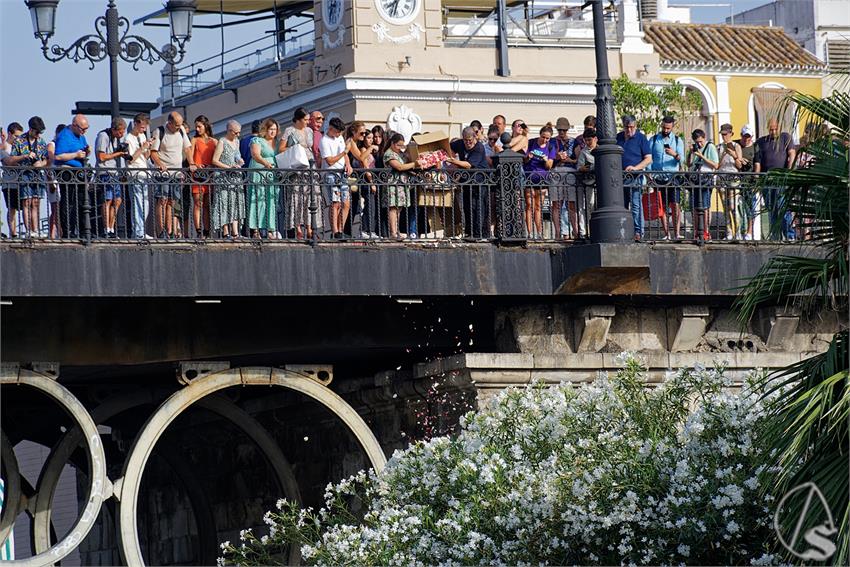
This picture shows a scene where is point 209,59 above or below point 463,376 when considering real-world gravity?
above

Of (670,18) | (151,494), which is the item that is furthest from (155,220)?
(670,18)

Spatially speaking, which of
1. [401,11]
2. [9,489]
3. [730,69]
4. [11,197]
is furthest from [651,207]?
[730,69]

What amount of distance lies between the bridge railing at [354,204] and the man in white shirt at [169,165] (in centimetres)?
2

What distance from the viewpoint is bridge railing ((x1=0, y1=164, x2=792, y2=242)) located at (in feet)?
59.7

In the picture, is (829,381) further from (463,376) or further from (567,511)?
(463,376)

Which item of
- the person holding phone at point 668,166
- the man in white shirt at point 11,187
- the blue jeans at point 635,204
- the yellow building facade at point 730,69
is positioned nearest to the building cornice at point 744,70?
the yellow building facade at point 730,69

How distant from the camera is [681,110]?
39.1 meters

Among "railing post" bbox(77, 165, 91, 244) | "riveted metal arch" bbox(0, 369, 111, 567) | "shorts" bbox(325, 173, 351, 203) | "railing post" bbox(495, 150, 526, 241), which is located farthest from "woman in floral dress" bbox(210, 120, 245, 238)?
"railing post" bbox(495, 150, 526, 241)

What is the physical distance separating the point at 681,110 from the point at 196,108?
951 cm

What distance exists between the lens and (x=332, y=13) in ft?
116

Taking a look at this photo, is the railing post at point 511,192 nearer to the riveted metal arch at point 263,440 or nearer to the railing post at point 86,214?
the railing post at point 86,214

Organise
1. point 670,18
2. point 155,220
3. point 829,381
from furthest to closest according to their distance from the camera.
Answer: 1. point 670,18
2. point 155,220
3. point 829,381

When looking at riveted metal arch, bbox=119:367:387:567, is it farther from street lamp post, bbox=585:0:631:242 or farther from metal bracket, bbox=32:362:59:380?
street lamp post, bbox=585:0:631:242

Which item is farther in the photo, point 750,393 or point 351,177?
point 351,177
